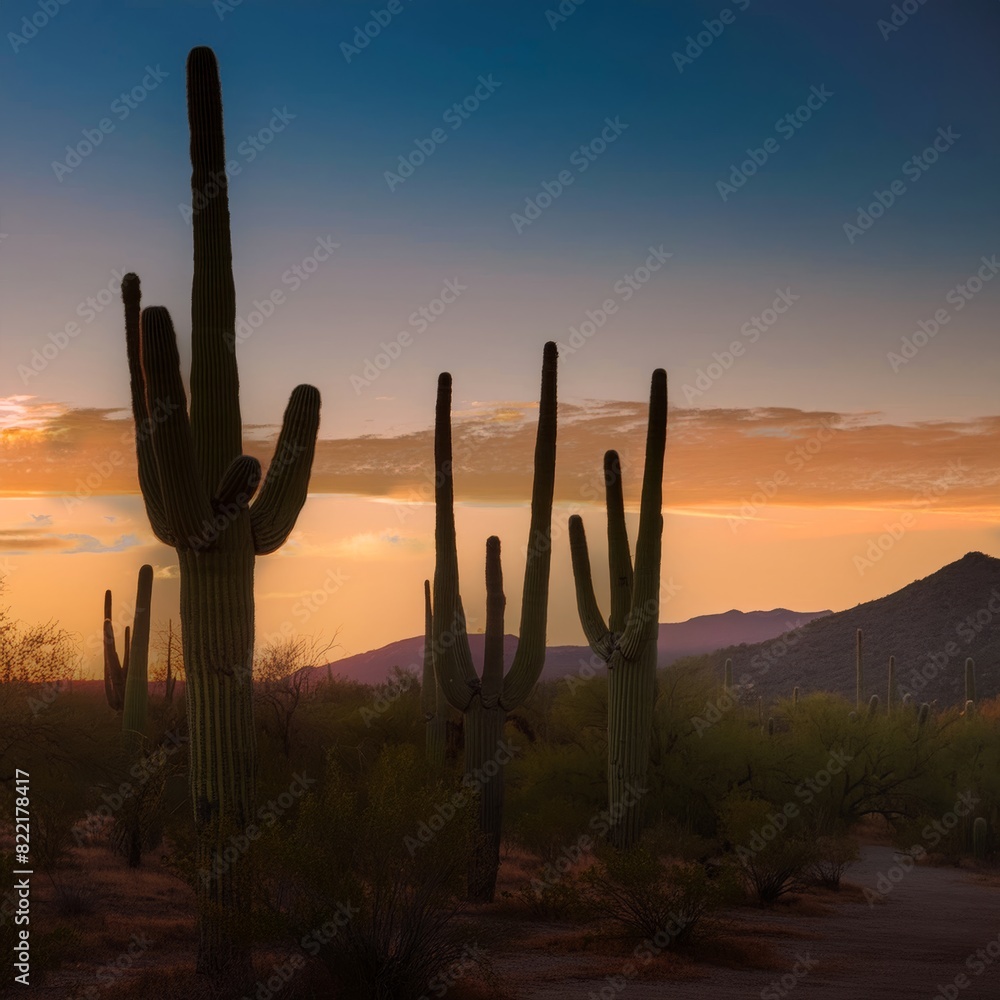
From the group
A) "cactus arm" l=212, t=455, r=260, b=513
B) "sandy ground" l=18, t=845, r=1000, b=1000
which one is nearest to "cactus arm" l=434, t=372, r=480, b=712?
"sandy ground" l=18, t=845, r=1000, b=1000

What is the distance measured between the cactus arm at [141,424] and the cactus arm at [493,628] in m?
7.17

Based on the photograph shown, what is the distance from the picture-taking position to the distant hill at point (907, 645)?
65562 mm

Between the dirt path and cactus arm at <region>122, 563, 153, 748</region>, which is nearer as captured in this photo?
the dirt path

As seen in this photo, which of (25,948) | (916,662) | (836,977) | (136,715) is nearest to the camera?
(25,948)

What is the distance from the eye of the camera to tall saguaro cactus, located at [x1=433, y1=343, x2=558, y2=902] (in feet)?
55.5

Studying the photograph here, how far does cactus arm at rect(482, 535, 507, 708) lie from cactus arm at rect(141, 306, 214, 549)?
299 inches

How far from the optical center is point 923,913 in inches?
763

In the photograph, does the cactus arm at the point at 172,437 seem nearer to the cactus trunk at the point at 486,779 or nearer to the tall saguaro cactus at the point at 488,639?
the tall saguaro cactus at the point at 488,639

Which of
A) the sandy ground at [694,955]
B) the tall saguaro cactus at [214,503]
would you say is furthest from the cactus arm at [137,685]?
the tall saguaro cactus at [214,503]

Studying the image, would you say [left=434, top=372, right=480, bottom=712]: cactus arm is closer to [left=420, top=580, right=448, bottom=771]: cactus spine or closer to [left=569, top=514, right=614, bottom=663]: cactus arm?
[left=569, top=514, right=614, bottom=663]: cactus arm

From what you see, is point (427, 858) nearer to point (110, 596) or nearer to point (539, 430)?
point (539, 430)

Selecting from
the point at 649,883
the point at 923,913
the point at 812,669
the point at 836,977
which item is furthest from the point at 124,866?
the point at 812,669

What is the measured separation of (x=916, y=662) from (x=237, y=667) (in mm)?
65983

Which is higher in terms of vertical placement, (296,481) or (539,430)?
(539,430)
